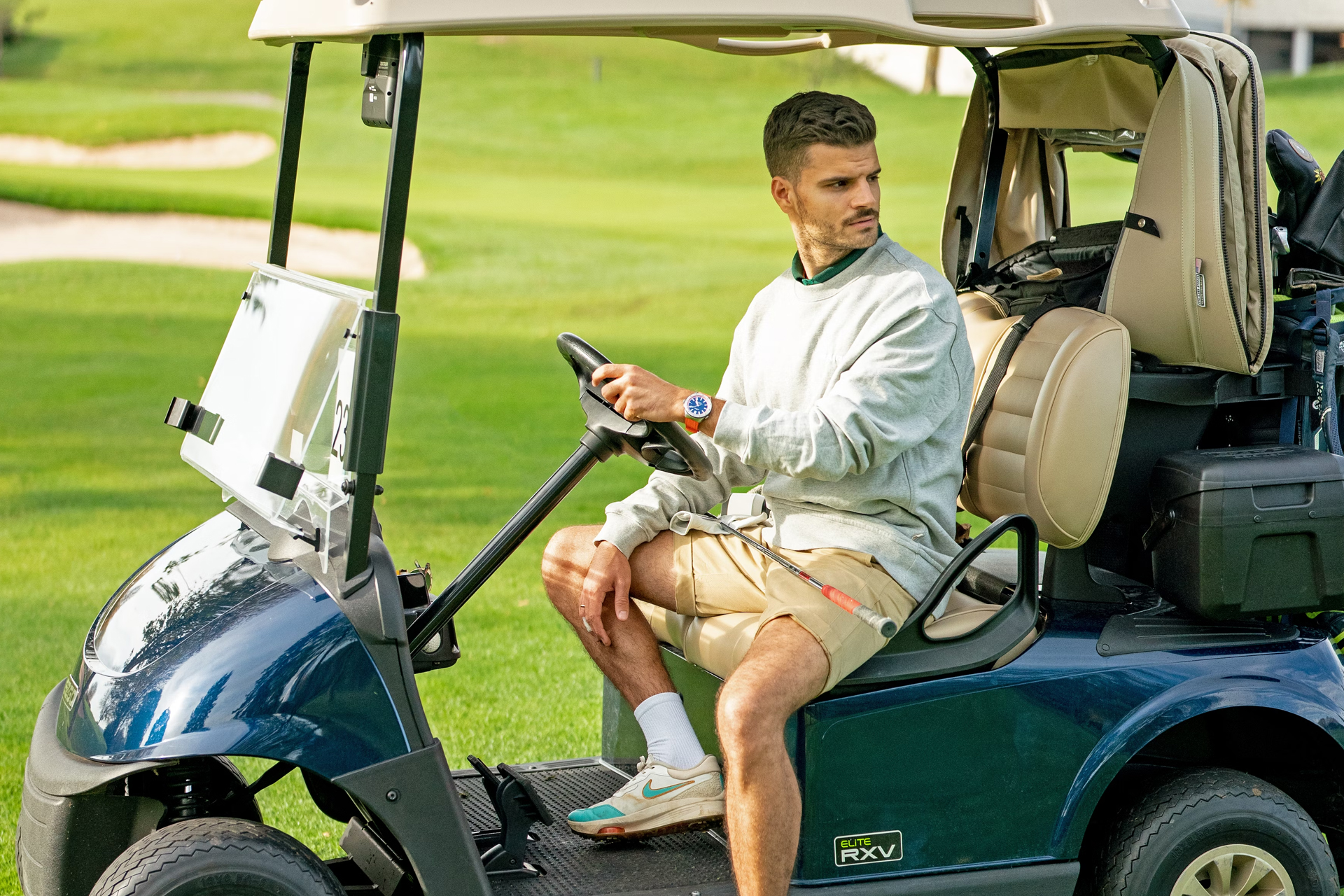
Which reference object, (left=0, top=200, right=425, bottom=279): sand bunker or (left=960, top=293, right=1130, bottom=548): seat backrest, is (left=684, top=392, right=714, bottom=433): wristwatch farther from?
(left=0, top=200, right=425, bottom=279): sand bunker

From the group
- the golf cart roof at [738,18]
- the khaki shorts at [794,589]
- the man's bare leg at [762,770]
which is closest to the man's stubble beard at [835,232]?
the golf cart roof at [738,18]

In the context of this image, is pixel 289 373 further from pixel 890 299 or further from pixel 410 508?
pixel 410 508

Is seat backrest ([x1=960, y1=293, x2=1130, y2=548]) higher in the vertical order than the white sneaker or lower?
higher

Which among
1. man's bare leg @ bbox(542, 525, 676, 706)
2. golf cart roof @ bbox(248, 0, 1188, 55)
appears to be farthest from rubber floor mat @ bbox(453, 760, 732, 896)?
golf cart roof @ bbox(248, 0, 1188, 55)

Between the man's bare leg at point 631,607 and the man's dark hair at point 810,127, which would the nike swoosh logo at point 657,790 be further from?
the man's dark hair at point 810,127

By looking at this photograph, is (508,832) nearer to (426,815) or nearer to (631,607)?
(426,815)

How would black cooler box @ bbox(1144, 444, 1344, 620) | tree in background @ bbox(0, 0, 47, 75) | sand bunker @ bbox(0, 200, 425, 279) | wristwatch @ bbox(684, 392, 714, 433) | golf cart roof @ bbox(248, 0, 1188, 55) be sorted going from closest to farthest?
golf cart roof @ bbox(248, 0, 1188, 55), wristwatch @ bbox(684, 392, 714, 433), black cooler box @ bbox(1144, 444, 1344, 620), sand bunker @ bbox(0, 200, 425, 279), tree in background @ bbox(0, 0, 47, 75)

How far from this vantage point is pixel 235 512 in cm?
291

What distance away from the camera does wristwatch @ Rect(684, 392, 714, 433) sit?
262 cm

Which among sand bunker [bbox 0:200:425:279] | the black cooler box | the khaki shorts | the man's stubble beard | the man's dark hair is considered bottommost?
sand bunker [bbox 0:200:425:279]

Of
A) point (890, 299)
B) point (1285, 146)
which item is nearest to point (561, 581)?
point (890, 299)

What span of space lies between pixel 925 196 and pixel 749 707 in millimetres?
19374

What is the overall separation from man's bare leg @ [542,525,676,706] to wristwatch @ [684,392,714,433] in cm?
53

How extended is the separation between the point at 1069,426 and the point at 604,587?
978mm
